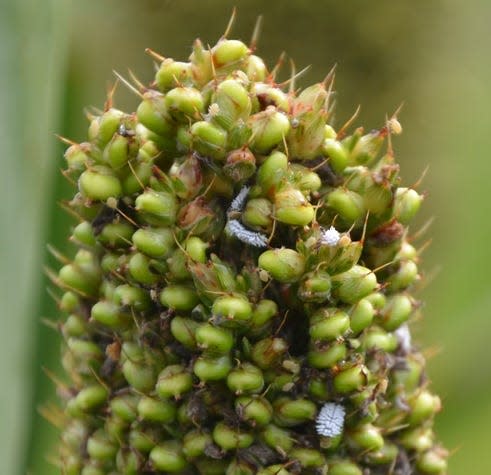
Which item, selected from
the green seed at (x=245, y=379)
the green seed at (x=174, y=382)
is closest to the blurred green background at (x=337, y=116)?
the green seed at (x=174, y=382)

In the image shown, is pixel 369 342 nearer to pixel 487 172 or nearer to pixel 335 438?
pixel 335 438

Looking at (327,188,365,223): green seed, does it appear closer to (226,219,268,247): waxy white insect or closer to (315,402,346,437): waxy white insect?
(226,219,268,247): waxy white insect

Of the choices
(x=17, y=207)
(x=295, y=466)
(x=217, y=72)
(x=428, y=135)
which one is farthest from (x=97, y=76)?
(x=295, y=466)

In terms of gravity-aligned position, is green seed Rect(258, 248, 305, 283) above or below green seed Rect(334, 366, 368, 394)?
above

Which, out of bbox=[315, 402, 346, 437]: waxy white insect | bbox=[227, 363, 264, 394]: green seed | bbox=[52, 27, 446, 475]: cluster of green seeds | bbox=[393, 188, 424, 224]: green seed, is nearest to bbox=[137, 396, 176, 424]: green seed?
bbox=[52, 27, 446, 475]: cluster of green seeds

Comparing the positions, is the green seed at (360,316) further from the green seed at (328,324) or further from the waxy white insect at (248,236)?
the waxy white insect at (248,236)

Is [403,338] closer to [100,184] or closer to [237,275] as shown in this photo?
[237,275]

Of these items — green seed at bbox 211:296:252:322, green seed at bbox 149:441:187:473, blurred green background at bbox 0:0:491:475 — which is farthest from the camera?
blurred green background at bbox 0:0:491:475

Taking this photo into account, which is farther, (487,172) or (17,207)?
(487,172)
